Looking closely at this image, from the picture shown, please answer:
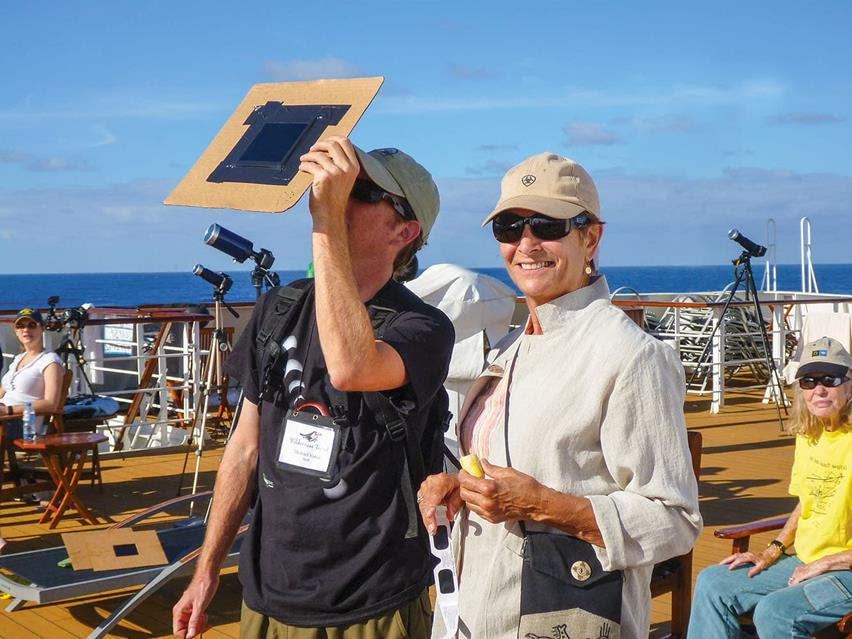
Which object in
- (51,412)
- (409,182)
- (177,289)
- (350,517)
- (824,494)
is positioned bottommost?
(824,494)

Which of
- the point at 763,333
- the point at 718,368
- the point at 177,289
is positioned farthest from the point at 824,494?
the point at 177,289

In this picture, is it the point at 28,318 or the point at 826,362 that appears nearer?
the point at 826,362

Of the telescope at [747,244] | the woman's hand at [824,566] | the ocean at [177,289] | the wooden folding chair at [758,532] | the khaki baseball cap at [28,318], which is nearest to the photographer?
the wooden folding chair at [758,532]

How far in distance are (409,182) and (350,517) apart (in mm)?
665

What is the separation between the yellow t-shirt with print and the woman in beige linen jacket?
1.95 meters

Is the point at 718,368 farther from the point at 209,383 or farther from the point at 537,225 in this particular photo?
the point at 537,225

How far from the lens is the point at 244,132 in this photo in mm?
1932

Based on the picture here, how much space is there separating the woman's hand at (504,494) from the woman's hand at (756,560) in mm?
2246

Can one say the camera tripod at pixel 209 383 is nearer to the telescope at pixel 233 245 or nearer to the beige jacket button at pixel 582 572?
the telescope at pixel 233 245

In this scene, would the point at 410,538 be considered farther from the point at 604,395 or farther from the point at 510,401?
the point at 604,395

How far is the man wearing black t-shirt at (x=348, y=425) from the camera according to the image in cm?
180

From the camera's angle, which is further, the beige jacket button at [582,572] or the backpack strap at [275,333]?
the backpack strap at [275,333]

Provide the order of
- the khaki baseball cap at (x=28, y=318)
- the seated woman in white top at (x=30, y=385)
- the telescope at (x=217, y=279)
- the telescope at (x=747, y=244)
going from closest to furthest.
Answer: the telescope at (x=217, y=279), the seated woman in white top at (x=30, y=385), the khaki baseball cap at (x=28, y=318), the telescope at (x=747, y=244)

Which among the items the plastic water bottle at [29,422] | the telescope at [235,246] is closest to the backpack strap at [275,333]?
the telescope at [235,246]
